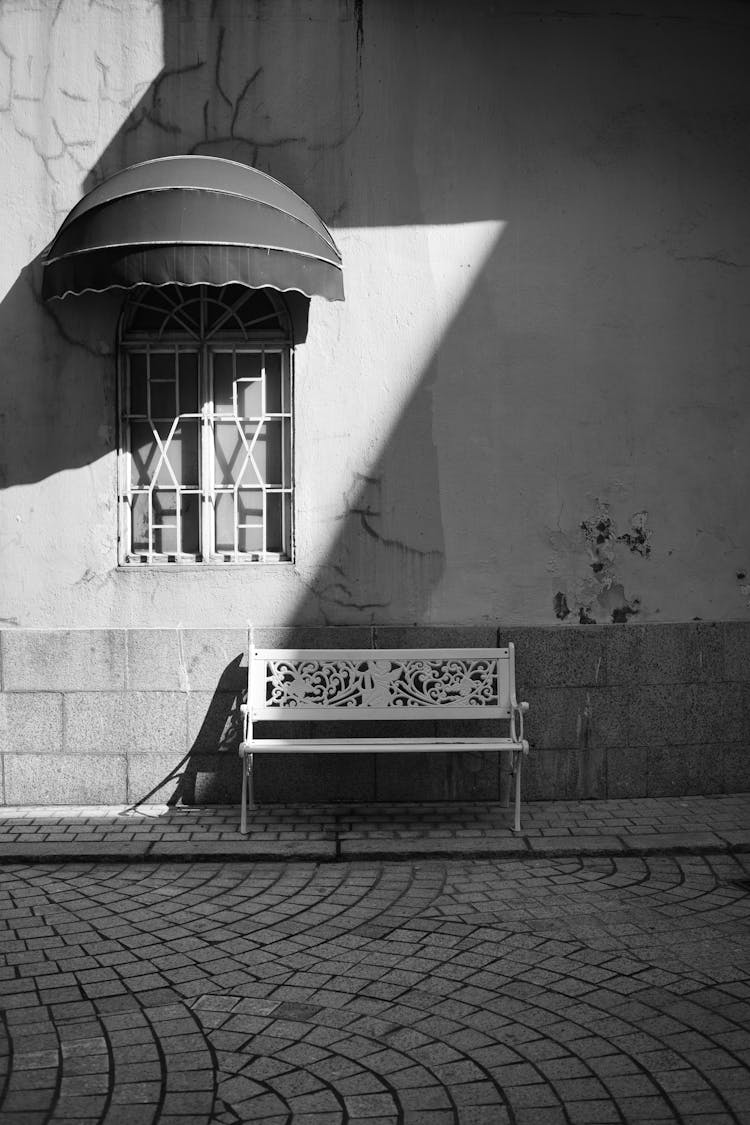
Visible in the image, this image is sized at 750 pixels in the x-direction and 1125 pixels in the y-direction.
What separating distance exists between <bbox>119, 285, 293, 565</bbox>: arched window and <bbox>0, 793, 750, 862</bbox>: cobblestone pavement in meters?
1.66

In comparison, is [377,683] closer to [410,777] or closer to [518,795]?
[410,777]

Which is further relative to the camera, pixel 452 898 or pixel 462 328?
pixel 462 328

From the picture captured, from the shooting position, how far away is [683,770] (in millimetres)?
7426

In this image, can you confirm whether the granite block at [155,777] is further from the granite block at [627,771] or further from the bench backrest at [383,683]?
the granite block at [627,771]

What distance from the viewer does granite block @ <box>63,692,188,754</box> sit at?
23.7 feet

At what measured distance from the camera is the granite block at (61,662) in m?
7.23

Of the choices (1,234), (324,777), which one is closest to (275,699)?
(324,777)

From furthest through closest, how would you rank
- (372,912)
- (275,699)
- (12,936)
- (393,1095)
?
1. (275,699)
2. (372,912)
3. (12,936)
4. (393,1095)

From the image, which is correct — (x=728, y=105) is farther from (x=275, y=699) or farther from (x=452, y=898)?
(x=452, y=898)

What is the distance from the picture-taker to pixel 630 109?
741 cm

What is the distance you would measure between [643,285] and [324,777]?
12.5 ft

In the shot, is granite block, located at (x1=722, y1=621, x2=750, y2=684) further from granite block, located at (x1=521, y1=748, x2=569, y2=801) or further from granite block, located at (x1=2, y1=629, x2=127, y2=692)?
granite block, located at (x1=2, y1=629, x2=127, y2=692)

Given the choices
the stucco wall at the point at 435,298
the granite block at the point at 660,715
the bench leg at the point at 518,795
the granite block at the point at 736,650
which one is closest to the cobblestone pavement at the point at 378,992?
the bench leg at the point at 518,795

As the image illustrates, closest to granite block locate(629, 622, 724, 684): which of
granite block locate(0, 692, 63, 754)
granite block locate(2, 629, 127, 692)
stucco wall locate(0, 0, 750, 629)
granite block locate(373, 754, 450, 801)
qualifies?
stucco wall locate(0, 0, 750, 629)
